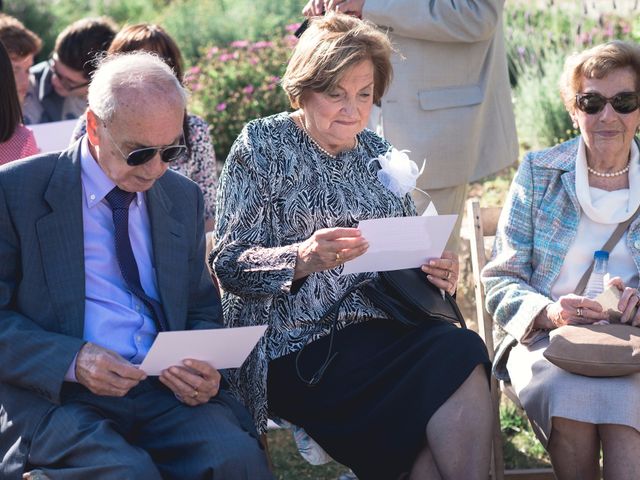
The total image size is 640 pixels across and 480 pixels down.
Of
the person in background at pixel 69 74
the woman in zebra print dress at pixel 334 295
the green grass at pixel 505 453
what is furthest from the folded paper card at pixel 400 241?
the person in background at pixel 69 74

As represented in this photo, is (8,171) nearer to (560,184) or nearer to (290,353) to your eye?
(290,353)

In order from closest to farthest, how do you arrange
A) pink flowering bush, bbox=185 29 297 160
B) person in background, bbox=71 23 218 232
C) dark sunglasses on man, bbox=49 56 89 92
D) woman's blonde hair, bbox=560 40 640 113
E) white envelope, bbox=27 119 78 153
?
1. woman's blonde hair, bbox=560 40 640 113
2. person in background, bbox=71 23 218 232
3. white envelope, bbox=27 119 78 153
4. dark sunglasses on man, bbox=49 56 89 92
5. pink flowering bush, bbox=185 29 297 160

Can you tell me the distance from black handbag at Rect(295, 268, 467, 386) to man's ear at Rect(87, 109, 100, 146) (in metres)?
1.07

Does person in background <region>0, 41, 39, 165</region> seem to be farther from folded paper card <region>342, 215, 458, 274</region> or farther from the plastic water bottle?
the plastic water bottle

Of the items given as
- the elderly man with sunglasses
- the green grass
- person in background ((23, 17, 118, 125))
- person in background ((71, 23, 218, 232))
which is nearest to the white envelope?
person in background ((71, 23, 218, 232))

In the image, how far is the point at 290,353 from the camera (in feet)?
13.1

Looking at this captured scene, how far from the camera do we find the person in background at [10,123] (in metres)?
4.64

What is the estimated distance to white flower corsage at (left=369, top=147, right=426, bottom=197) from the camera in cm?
426

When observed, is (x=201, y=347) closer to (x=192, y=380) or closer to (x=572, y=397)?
(x=192, y=380)

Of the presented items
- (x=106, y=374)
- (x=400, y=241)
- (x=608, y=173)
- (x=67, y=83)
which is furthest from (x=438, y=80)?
(x=106, y=374)

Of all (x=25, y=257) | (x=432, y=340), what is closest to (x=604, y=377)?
(x=432, y=340)

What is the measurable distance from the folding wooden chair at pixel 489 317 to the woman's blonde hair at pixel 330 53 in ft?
2.85

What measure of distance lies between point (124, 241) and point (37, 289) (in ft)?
1.13

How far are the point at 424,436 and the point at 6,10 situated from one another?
1154 centimetres
